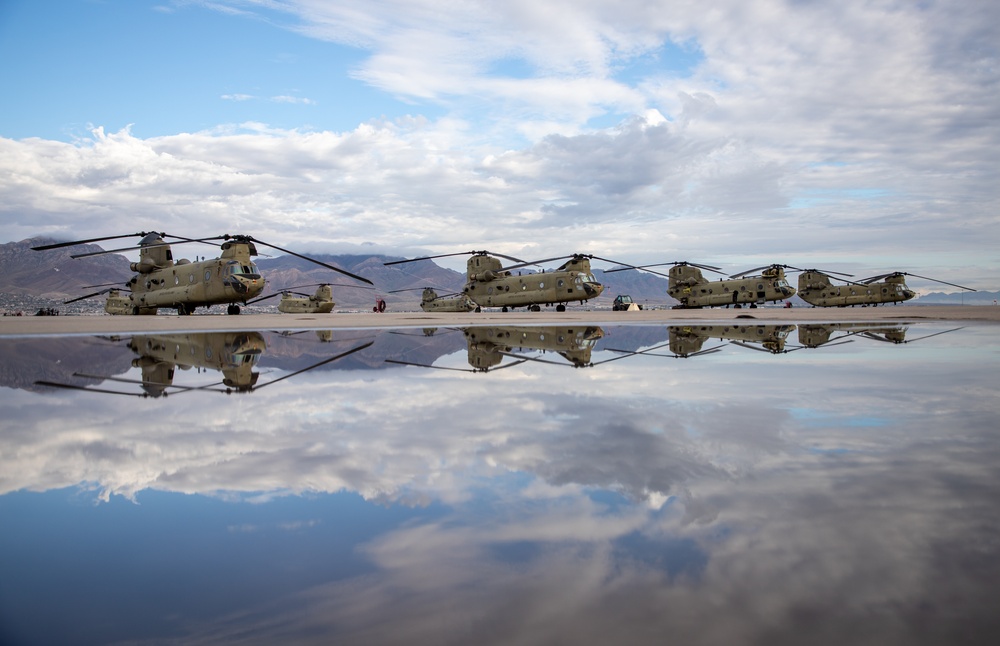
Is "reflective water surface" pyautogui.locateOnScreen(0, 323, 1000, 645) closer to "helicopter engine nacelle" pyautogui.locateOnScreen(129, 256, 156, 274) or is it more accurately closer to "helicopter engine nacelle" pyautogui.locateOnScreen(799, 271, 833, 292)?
"helicopter engine nacelle" pyautogui.locateOnScreen(129, 256, 156, 274)

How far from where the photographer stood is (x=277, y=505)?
8.58ft

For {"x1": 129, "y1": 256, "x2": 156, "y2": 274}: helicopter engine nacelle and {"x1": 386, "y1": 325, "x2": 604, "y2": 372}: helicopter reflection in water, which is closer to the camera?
{"x1": 386, "y1": 325, "x2": 604, "y2": 372}: helicopter reflection in water

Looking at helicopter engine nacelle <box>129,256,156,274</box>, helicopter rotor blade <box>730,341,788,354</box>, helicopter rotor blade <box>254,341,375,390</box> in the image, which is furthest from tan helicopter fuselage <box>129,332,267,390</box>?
helicopter engine nacelle <box>129,256,156,274</box>

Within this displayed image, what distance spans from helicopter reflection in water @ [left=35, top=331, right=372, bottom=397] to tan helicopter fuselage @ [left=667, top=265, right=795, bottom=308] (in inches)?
1922

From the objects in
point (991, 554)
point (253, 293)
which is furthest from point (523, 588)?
point (253, 293)

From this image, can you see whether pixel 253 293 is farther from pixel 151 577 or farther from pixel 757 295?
pixel 757 295

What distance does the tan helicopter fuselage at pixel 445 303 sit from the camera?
6438 centimetres

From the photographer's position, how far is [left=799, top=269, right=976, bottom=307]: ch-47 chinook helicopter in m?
61.5

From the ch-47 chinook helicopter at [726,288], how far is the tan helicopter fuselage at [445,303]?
19.0 metres

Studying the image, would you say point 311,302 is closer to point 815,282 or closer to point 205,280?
point 205,280

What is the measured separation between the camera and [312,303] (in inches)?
2516

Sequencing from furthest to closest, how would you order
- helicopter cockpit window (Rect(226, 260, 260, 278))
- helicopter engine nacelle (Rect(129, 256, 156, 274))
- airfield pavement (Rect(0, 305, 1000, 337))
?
1. helicopter engine nacelle (Rect(129, 256, 156, 274))
2. helicopter cockpit window (Rect(226, 260, 260, 278))
3. airfield pavement (Rect(0, 305, 1000, 337))

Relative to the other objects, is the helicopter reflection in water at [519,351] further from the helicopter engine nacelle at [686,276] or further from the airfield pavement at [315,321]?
the helicopter engine nacelle at [686,276]

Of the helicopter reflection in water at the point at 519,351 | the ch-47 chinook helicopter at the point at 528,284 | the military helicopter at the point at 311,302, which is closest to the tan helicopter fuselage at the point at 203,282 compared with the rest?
the ch-47 chinook helicopter at the point at 528,284
